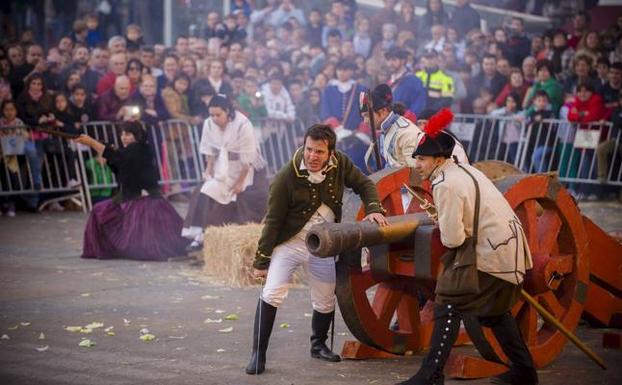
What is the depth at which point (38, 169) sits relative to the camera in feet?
48.6

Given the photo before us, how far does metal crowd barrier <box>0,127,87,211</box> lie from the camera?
48.1 ft

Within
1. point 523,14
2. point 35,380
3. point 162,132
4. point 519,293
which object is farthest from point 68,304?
point 523,14

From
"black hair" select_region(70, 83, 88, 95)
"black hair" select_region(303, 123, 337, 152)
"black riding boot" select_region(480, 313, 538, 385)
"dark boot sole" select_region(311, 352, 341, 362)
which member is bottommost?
"black hair" select_region(70, 83, 88, 95)

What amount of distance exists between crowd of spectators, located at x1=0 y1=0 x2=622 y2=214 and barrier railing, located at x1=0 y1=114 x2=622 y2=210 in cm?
14

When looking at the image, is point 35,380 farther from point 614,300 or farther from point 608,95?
point 608,95

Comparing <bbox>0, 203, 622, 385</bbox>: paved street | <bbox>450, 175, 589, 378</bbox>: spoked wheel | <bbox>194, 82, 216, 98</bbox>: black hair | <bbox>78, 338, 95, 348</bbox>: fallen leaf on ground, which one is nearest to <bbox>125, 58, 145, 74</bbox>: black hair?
<bbox>194, 82, 216, 98</bbox>: black hair

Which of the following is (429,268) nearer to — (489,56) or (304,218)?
(304,218)

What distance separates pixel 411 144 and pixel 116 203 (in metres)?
4.73

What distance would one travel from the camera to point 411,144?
A: 8.22 metres

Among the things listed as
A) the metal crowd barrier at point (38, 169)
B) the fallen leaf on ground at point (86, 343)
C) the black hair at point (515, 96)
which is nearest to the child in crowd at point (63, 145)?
the metal crowd barrier at point (38, 169)

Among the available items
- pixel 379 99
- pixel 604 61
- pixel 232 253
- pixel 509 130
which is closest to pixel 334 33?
pixel 509 130

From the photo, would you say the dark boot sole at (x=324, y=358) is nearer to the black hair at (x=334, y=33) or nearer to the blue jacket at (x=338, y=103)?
the blue jacket at (x=338, y=103)

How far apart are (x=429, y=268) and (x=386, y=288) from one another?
30.8 inches

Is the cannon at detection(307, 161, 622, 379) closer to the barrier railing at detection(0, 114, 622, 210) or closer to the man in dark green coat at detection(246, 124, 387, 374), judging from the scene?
the man in dark green coat at detection(246, 124, 387, 374)
